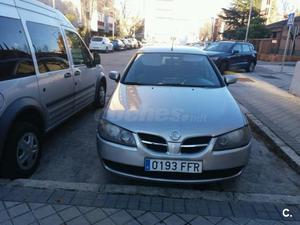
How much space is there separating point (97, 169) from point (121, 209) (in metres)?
1.06

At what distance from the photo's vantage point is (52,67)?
4363 mm

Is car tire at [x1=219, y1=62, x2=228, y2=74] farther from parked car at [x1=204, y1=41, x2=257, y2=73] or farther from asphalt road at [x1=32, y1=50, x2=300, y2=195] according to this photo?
asphalt road at [x1=32, y1=50, x2=300, y2=195]

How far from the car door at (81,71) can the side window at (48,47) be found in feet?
1.20

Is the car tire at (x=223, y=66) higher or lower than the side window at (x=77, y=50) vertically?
lower

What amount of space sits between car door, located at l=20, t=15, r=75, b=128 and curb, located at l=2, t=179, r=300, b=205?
1.14 m

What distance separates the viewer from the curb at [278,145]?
13.9 ft

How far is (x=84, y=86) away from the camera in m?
5.71

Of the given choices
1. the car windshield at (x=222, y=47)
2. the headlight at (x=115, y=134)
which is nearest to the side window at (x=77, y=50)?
the headlight at (x=115, y=134)

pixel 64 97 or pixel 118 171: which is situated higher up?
pixel 64 97

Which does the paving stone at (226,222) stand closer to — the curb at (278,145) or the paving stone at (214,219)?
the paving stone at (214,219)

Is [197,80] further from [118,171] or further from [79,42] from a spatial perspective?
[79,42]

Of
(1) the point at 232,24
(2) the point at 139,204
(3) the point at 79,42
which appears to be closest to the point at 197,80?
(2) the point at 139,204

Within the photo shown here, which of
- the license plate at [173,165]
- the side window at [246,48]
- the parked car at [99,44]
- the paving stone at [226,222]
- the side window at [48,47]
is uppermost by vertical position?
the side window at [48,47]

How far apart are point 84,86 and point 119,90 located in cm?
172
